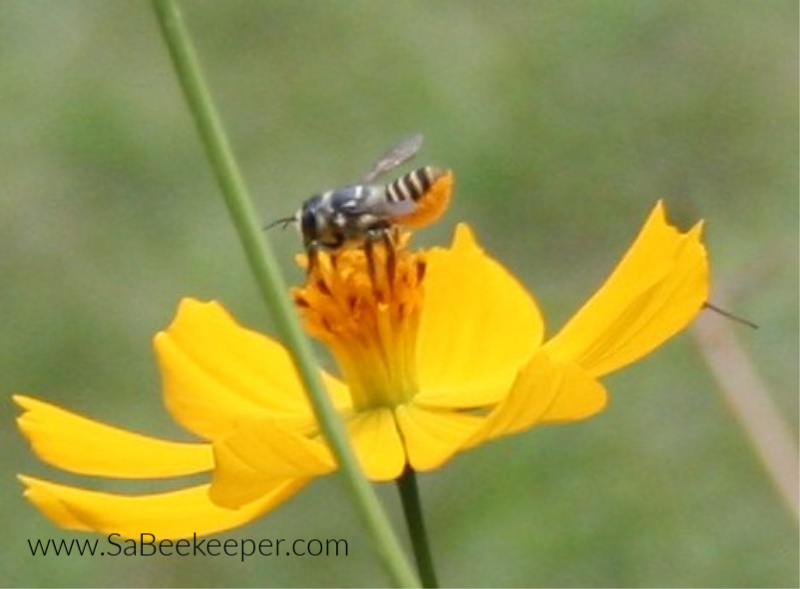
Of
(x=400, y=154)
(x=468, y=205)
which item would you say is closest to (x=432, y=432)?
(x=400, y=154)

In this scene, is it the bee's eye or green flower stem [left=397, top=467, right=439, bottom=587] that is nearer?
green flower stem [left=397, top=467, right=439, bottom=587]

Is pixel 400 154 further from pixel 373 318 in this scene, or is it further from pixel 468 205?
pixel 468 205

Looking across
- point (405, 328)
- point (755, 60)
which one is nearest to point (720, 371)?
point (405, 328)

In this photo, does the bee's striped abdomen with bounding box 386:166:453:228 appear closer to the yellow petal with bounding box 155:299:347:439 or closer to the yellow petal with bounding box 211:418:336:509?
the yellow petal with bounding box 155:299:347:439

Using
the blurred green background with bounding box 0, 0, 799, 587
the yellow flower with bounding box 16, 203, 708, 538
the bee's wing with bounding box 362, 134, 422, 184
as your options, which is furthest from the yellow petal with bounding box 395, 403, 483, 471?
the blurred green background with bounding box 0, 0, 799, 587

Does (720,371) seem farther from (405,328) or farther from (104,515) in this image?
(104,515)

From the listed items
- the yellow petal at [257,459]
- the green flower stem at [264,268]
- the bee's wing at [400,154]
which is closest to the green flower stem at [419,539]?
the yellow petal at [257,459]
